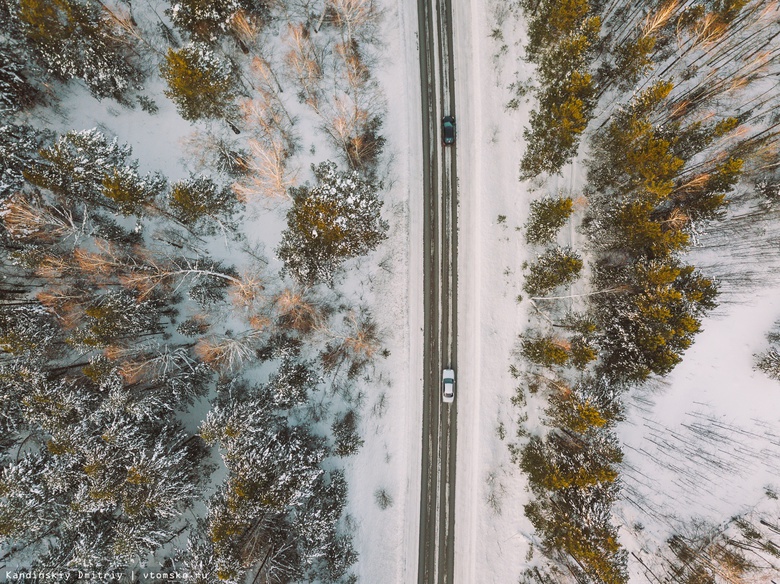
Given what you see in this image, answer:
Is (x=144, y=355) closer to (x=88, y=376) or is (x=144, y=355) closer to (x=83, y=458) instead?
(x=88, y=376)

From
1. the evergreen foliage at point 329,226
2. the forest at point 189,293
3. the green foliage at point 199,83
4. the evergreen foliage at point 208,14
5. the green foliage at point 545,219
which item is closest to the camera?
the green foliage at point 199,83

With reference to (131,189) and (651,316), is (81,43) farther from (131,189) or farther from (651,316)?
(651,316)

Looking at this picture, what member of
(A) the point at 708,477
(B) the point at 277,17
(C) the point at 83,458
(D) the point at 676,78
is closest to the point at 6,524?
(C) the point at 83,458

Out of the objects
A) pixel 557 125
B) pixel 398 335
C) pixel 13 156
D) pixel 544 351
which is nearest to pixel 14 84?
pixel 13 156

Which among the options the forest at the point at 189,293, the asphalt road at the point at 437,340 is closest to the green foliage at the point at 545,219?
the asphalt road at the point at 437,340

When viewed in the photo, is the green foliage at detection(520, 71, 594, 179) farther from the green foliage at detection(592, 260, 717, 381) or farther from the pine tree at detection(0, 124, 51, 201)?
the pine tree at detection(0, 124, 51, 201)

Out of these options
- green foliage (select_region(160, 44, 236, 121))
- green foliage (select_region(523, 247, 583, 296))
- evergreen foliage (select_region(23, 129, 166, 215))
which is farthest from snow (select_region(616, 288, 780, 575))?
evergreen foliage (select_region(23, 129, 166, 215))

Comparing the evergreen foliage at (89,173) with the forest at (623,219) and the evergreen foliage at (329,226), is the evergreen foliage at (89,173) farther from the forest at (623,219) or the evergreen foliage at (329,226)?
the forest at (623,219)
